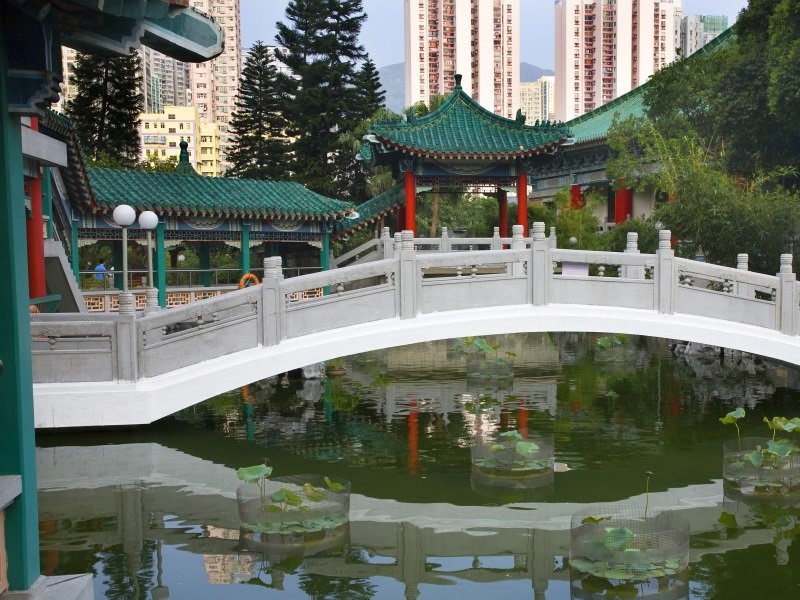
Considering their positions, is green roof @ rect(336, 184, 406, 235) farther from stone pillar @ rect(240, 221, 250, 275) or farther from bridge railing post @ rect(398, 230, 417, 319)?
bridge railing post @ rect(398, 230, 417, 319)

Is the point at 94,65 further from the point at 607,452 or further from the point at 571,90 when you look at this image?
the point at 571,90

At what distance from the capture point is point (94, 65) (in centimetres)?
2652

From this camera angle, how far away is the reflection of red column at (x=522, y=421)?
34.5ft

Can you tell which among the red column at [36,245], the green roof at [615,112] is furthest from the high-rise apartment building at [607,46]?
the red column at [36,245]

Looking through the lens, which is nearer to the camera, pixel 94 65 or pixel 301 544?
pixel 301 544

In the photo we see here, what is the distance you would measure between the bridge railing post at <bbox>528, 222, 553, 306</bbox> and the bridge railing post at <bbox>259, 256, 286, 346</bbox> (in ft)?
9.62

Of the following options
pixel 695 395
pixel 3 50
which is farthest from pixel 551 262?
pixel 3 50

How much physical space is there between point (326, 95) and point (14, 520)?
27.7 m

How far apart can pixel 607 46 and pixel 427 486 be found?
6711 centimetres

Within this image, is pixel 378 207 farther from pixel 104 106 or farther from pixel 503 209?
pixel 104 106

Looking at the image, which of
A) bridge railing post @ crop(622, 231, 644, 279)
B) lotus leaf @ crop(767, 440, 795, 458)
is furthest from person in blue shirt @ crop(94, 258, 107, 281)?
lotus leaf @ crop(767, 440, 795, 458)

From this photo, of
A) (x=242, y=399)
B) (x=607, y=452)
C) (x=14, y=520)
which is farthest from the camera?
(x=242, y=399)

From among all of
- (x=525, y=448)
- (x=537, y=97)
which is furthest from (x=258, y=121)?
(x=537, y=97)

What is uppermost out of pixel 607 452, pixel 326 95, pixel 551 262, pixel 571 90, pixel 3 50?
pixel 571 90
